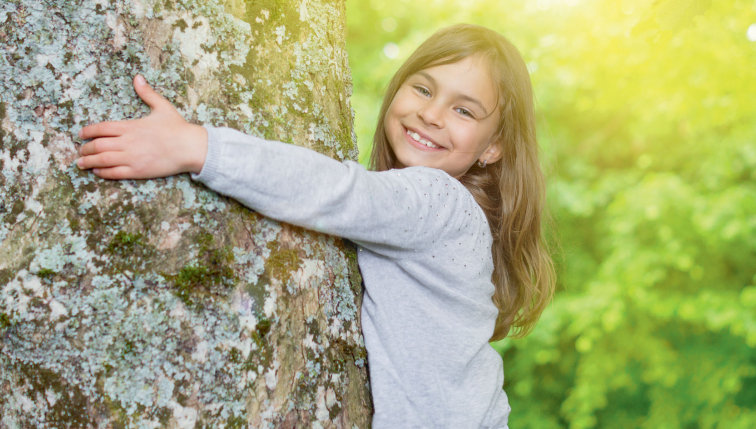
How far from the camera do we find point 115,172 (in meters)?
0.96

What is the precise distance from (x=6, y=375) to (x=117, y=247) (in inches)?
12.9

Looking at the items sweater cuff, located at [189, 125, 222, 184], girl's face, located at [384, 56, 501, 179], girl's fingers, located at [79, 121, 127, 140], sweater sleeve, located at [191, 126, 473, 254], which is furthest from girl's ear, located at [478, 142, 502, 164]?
girl's fingers, located at [79, 121, 127, 140]

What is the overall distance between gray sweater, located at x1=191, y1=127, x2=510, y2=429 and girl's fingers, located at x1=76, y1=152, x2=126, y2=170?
14 cm

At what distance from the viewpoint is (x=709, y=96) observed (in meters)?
4.59

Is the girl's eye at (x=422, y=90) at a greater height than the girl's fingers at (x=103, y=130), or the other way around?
the girl's fingers at (x=103, y=130)

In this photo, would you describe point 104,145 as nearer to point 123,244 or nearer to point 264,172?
point 123,244

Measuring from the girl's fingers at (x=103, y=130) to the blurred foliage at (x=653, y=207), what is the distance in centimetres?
324

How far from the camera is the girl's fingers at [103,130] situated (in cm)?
96

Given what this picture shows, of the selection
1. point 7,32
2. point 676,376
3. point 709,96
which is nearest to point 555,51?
point 709,96

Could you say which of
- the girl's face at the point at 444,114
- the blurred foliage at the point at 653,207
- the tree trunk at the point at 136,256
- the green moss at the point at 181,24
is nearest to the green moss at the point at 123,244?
the tree trunk at the point at 136,256

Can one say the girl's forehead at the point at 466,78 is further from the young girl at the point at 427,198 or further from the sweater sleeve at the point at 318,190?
the sweater sleeve at the point at 318,190

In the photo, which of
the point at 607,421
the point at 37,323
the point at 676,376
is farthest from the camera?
the point at 607,421

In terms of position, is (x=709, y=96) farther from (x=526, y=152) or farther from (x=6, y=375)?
(x=6, y=375)

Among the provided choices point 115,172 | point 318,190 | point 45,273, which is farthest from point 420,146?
point 45,273
